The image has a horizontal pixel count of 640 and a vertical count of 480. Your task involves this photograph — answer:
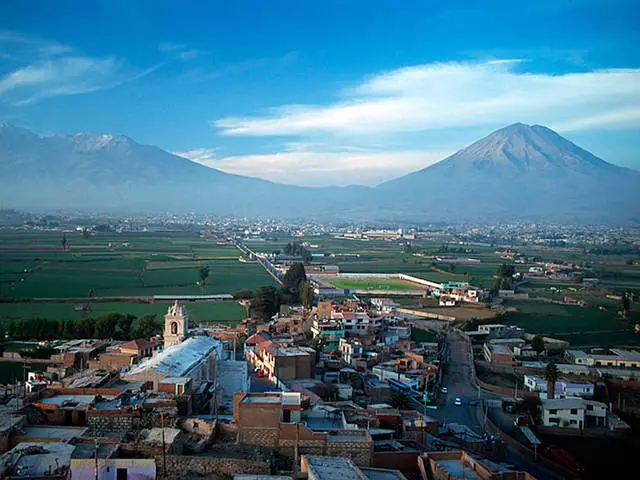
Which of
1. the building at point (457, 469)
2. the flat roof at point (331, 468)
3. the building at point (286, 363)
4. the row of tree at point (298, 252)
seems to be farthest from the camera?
the row of tree at point (298, 252)

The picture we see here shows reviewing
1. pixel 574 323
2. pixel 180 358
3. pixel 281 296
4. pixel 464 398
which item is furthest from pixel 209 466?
pixel 574 323

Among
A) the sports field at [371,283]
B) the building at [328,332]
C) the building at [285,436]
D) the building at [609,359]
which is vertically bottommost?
the sports field at [371,283]

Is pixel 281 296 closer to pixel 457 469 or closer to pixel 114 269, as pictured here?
pixel 114 269

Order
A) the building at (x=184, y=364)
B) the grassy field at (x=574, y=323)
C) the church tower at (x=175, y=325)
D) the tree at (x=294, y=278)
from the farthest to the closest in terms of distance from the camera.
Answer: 1. the tree at (x=294, y=278)
2. the grassy field at (x=574, y=323)
3. the church tower at (x=175, y=325)
4. the building at (x=184, y=364)

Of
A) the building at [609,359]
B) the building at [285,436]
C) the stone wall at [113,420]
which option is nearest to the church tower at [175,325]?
the stone wall at [113,420]

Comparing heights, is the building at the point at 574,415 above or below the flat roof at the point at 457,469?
below

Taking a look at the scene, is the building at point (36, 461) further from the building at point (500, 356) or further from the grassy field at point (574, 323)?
the grassy field at point (574, 323)

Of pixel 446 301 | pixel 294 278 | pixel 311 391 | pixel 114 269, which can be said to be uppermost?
pixel 294 278
